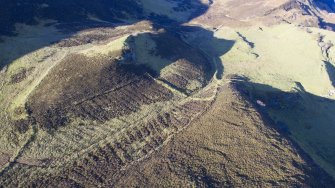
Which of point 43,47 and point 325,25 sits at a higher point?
point 43,47

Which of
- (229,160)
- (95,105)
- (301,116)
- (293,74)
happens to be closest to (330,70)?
(293,74)

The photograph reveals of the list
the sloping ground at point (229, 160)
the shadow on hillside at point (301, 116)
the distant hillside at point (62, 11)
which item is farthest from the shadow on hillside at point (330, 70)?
the distant hillside at point (62, 11)

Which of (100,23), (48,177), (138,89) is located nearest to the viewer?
(48,177)

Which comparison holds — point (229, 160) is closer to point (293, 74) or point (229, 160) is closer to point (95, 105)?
point (95, 105)

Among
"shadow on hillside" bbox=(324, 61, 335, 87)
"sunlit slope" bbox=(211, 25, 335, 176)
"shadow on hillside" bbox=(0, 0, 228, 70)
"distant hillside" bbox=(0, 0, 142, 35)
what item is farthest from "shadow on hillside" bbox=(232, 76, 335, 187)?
"distant hillside" bbox=(0, 0, 142, 35)

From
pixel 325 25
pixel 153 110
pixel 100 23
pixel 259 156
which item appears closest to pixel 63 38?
pixel 100 23

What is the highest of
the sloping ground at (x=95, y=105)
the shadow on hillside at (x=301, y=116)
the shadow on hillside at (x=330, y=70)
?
the sloping ground at (x=95, y=105)

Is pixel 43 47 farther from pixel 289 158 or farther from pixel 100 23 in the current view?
pixel 289 158

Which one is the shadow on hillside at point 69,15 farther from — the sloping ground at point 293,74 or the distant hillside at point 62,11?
the sloping ground at point 293,74
